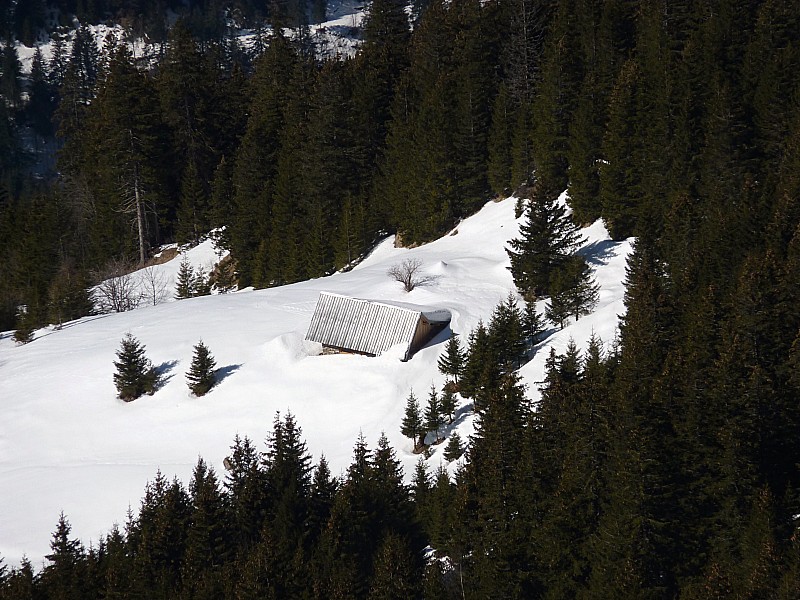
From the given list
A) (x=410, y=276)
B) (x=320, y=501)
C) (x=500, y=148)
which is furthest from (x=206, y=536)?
(x=500, y=148)

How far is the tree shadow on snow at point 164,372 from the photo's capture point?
31859 millimetres

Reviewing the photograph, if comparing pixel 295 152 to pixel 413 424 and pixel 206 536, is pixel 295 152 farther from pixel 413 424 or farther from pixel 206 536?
pixel 206 536

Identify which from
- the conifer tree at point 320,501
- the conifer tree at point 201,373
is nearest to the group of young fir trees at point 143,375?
the conifer tree at point 201,373

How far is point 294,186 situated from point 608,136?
73.0ft

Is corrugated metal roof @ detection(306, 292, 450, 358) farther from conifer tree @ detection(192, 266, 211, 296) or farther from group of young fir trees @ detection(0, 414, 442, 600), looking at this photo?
conifer tree @ detection(192, 266, 211, 296)

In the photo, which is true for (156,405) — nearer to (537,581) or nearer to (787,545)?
(537,581)

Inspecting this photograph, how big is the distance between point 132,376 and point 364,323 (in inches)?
350

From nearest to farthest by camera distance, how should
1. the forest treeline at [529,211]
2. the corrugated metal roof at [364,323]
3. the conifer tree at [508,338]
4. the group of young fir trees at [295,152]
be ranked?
the forest treeline at [529,211], the conifer tree at [508,338], the corrugated metal roof at [364,323], the group of young fir trees at [295,152]

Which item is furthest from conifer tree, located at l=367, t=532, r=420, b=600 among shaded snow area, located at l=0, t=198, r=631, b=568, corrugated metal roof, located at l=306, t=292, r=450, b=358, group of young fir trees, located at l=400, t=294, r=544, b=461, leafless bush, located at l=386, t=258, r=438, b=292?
leafless bush, located at l=386, t=258, r=438, b=292

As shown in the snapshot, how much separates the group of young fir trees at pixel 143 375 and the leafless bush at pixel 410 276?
339 inches

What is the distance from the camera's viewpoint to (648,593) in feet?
53.9

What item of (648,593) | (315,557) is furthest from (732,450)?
(315,557)

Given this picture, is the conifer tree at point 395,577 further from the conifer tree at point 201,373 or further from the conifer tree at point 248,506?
the conifer tree at point 201,373

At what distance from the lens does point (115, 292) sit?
44.3 metres
